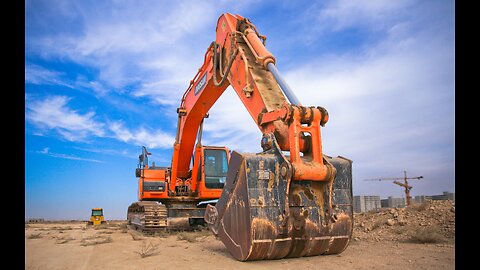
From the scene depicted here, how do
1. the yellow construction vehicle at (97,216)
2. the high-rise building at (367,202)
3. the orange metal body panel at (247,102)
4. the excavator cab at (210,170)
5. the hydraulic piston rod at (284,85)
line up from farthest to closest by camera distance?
1. the high-rise building at (367,202)
2. the yellow construction vehicle at (97,216)
3. the excavator cab at (210,170)
4. the hydraulic piston rod at (284,85)
5. the orange metal body panel at (247,102)

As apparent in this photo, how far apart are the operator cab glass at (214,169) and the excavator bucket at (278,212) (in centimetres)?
567

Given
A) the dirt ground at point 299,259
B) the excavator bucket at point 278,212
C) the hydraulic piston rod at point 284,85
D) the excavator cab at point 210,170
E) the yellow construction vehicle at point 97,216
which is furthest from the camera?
the yellow construction vehicle at point 97,216

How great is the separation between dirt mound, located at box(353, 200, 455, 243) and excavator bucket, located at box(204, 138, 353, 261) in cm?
272

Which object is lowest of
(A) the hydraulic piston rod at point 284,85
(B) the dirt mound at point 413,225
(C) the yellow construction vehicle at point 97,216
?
(C) the yellow construction vehicle at point 97,216

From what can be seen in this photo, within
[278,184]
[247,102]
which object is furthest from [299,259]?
[247,102]

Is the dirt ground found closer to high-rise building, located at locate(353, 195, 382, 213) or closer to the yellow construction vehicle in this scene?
the yellow construction vehicle

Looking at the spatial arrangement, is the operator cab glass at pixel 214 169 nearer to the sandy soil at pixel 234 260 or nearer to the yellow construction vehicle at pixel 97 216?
the sandy soil at pixel 234 260

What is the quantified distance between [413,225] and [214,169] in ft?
17.8

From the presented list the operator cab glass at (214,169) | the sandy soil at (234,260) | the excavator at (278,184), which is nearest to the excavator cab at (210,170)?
the operator cab glass at (214,169)

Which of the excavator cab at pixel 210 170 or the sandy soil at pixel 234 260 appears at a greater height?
the excavator cab at pixel 210 170

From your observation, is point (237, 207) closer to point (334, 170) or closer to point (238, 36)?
point (334, 170)

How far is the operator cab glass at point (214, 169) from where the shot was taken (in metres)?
10.8

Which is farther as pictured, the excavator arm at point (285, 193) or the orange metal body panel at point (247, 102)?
the orange metal body panel at point (247, 102)
